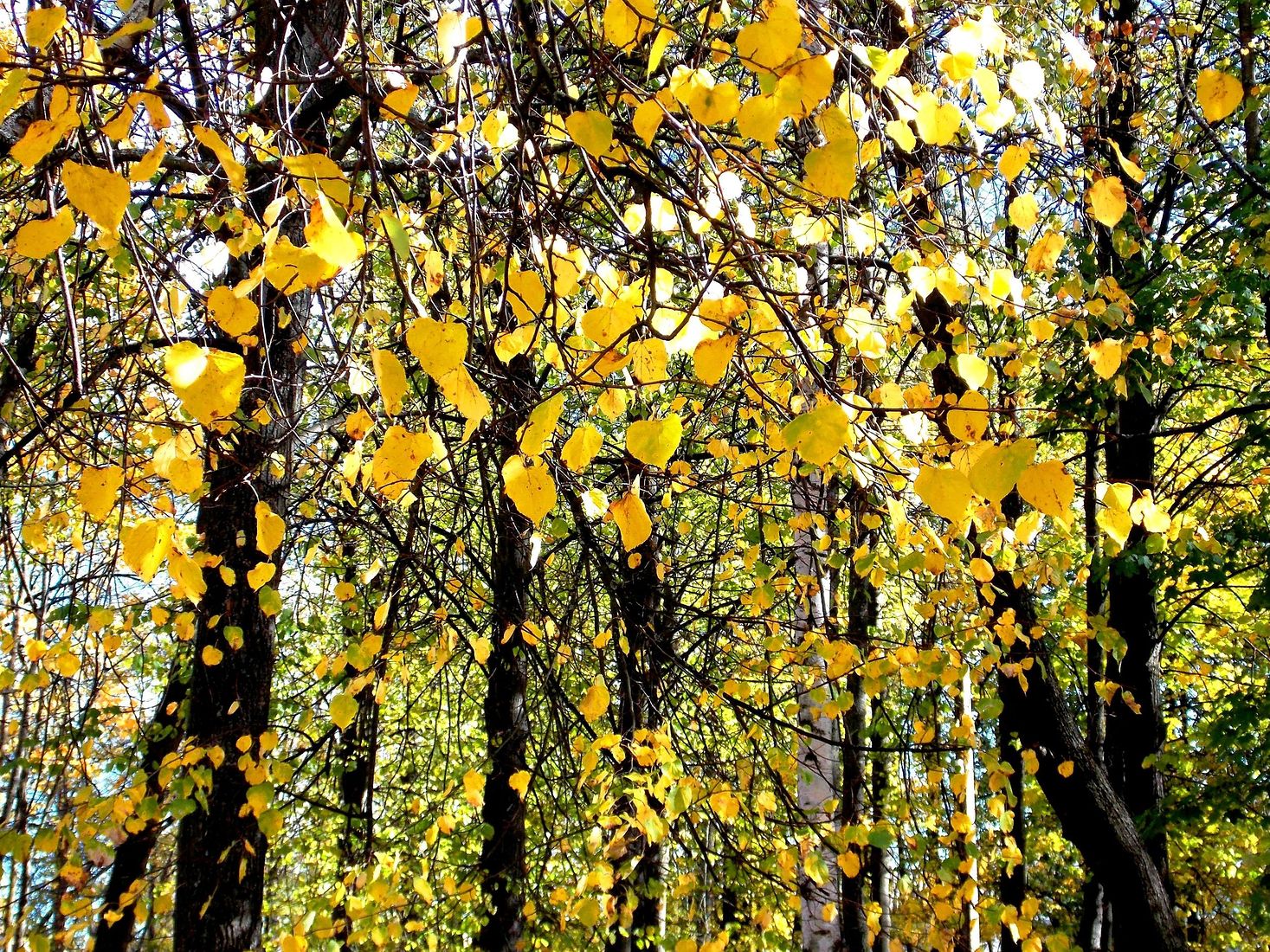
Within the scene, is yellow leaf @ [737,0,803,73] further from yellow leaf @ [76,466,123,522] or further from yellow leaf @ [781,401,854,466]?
yellow leaf @ [76,466,123,522]

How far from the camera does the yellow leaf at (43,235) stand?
1.06 m

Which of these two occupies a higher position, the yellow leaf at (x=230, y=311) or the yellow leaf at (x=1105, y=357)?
the yellow leaf at (x=1105, y=357)

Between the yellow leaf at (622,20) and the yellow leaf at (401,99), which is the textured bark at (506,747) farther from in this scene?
the yellow leaf at (622,20)

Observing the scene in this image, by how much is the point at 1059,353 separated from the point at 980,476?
463cm

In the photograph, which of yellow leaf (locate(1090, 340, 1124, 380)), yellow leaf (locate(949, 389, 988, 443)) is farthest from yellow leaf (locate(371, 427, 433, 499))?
yellow leaf (locate(1090, 340, 1124, 380))

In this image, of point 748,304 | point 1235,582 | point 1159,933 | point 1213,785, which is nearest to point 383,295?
point 748,304

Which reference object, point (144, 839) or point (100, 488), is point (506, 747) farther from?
point (100, 488)

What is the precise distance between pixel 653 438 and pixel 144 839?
3.94 m

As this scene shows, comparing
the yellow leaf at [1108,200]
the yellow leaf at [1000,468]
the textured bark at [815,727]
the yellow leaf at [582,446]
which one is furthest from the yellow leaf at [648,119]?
the textured bark at [815,727]

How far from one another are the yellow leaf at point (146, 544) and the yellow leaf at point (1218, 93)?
1747mm

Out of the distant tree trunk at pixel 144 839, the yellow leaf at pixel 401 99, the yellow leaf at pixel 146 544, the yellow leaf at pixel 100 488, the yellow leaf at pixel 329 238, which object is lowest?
the distant tree trunk at pixel 144 839

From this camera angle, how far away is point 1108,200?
154 cm

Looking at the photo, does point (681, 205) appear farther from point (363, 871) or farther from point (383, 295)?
point (383, 295)

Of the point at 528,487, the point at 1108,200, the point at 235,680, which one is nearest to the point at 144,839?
the point at 235,680
